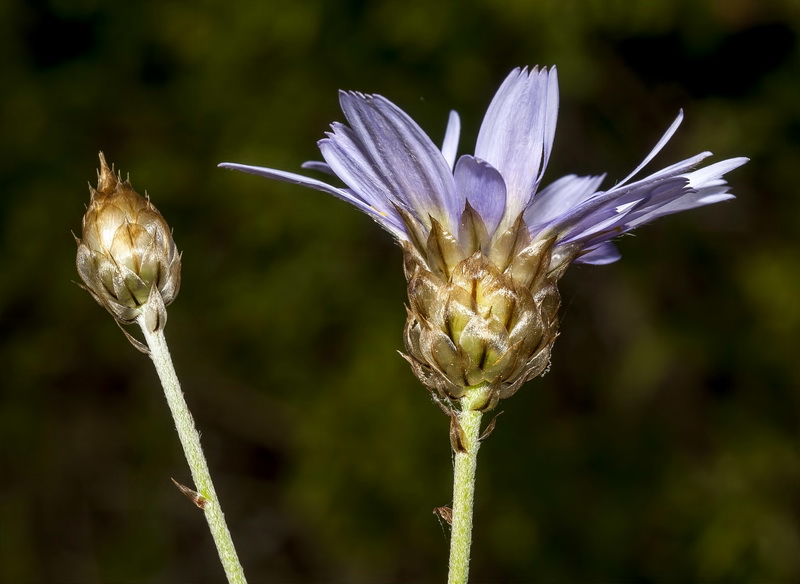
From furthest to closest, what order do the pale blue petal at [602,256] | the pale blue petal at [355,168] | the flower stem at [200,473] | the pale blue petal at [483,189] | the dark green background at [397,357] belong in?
the dark green background at [397,357] < the pale blue petal at [602,256] < the pale blue petal at [355,168] < the pale blue petal at [483,189] < the flower stem at [200,473]

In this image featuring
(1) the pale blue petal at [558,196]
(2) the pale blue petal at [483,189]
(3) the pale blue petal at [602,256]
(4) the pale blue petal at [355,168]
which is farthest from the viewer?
(1) the pale blue petal at [558,196]

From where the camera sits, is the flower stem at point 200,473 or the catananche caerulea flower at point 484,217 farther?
the catananche caerulea flower at point 484,217

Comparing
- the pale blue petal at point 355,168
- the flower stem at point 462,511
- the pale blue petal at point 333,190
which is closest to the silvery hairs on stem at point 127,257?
the pale blue petal at point 333,190

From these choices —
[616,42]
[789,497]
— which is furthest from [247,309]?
[789,497]

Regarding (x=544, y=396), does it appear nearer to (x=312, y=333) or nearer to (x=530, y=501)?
(x=530, y=501)

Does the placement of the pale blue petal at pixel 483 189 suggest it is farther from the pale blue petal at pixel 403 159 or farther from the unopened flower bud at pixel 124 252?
the unopened flower bud at pixel 124 252

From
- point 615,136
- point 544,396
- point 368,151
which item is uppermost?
point 368,151

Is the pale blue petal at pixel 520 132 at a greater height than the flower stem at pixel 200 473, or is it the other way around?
the pale blue petal at pixel 520 132
